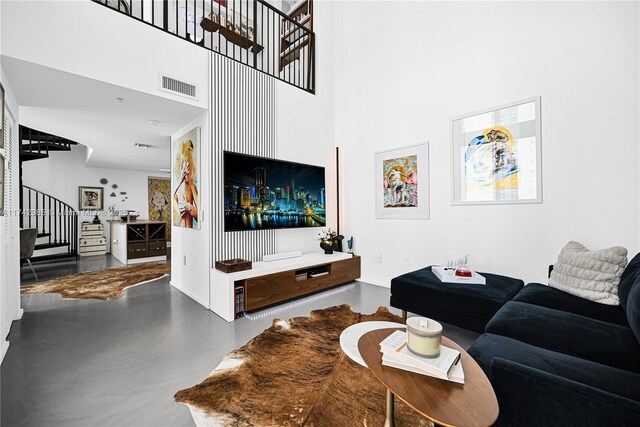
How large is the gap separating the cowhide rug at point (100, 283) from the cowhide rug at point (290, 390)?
103 inches

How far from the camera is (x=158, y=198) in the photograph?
820cm

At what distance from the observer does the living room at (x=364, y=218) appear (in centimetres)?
149

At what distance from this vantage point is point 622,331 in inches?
58.1

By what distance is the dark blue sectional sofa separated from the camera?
882mm

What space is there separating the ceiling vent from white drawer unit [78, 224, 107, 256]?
237 inches

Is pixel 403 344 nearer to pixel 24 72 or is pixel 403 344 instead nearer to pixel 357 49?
pixel 24 72

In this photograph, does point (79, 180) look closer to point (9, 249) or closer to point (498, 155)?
point (9, 249)

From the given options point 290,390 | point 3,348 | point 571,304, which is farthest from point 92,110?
point 571,304

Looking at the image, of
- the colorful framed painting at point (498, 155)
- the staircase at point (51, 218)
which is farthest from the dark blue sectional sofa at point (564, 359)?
the staircase at point (51, 218)

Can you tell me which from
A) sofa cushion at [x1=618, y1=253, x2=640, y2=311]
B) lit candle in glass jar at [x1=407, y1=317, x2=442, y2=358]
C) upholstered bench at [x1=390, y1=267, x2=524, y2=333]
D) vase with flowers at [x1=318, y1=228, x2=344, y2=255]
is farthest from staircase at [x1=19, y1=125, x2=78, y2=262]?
sofa cushion at [x1=618, y1=253, x2=640, y2=311]

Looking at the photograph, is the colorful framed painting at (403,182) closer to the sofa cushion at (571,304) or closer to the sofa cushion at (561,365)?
the sofa cushion at (571,304)

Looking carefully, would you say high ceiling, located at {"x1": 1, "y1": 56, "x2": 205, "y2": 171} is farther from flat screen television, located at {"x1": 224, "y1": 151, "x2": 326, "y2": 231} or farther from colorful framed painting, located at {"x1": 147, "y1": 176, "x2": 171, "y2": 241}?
colorful framed painting, located at {"x1": 147, "y1": 176, "x2": 171, "y2": 241}

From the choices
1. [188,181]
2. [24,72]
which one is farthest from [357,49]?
[24,72]

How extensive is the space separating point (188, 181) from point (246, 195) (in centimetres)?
87
